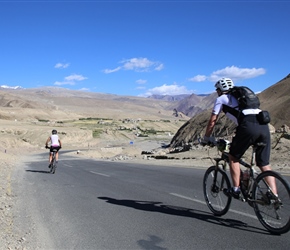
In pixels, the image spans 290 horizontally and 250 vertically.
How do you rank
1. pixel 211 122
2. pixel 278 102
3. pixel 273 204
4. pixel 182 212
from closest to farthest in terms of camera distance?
pixel 273 204 < pixel 211 122 < pixel 182 212 < pixel 278 102

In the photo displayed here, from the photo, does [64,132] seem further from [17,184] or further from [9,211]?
[9,211]

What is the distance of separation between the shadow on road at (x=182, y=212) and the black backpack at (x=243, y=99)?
1741mm

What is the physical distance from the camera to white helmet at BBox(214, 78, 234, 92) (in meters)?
5.76

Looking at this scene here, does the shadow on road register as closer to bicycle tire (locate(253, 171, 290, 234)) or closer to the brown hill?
bicycle tire (locate(253, 171, 290, 234))

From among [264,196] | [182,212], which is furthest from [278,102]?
[264,196]

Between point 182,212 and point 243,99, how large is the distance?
101 inches

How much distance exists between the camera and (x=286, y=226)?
4.95 metres

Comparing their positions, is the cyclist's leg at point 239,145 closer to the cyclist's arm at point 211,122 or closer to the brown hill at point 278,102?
the cyclist's arm at point 211,122

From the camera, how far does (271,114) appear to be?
116ft

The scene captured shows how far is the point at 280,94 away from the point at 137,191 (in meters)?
35.9

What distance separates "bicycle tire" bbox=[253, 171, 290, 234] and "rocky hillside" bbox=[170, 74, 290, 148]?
26.7m

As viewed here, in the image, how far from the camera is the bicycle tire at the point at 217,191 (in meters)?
6.10

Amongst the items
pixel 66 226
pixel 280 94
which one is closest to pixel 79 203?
pixel 66 226

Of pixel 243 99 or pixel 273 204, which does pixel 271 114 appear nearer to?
pixel 243 99
